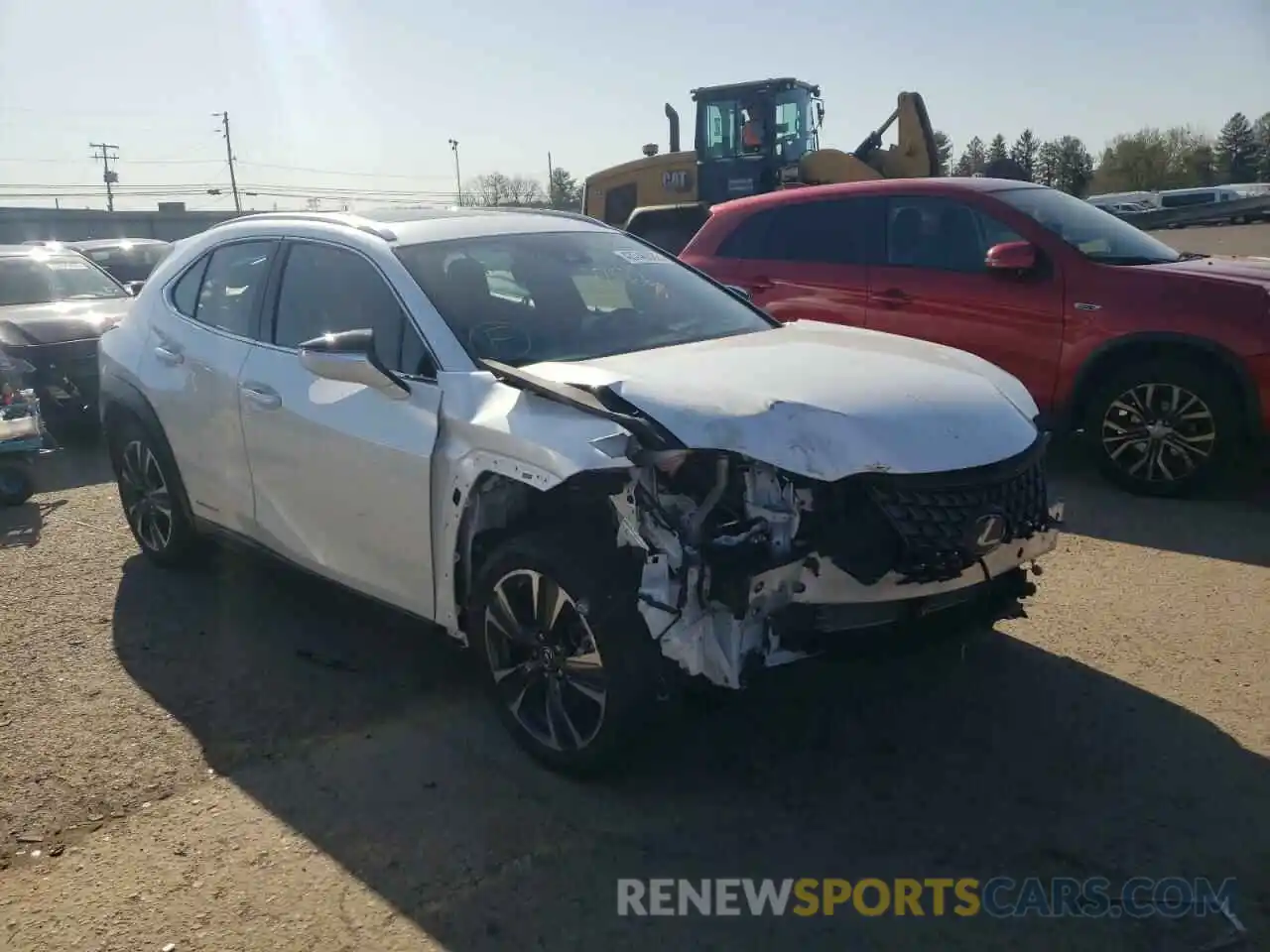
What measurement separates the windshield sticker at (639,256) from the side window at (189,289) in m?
2.09

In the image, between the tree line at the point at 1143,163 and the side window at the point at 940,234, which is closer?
the side window at the point at 940,234

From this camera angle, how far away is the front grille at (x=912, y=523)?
3.33 meters

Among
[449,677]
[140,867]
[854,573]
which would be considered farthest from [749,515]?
[140,867]

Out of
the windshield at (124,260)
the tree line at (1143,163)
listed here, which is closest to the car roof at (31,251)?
the windshield at (124,260)

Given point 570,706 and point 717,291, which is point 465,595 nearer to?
point 570,706

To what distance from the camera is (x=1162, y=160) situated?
7681cm

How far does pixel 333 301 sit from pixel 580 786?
222cm

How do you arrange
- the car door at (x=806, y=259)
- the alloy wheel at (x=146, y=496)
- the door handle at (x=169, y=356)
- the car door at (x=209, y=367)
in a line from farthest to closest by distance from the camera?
the car door at (x=806, y=259)
the alloy wheel at (x=146, y=496)
the door handle at (x=169, y=356)
the car door at (x=209, y=367)

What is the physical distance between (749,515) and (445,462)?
42.6 inches

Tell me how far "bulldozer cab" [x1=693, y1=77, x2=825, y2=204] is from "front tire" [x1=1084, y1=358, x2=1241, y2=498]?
912cm

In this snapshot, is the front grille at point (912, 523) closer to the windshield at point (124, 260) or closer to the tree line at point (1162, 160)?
the windshield at point (124, 260)

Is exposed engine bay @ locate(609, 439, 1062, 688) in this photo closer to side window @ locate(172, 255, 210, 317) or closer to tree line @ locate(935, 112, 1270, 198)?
side window @ locate(172, 255, 210, 317)

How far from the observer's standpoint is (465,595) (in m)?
3.87

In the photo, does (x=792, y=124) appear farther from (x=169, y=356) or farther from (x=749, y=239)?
(x=169, y=356)
